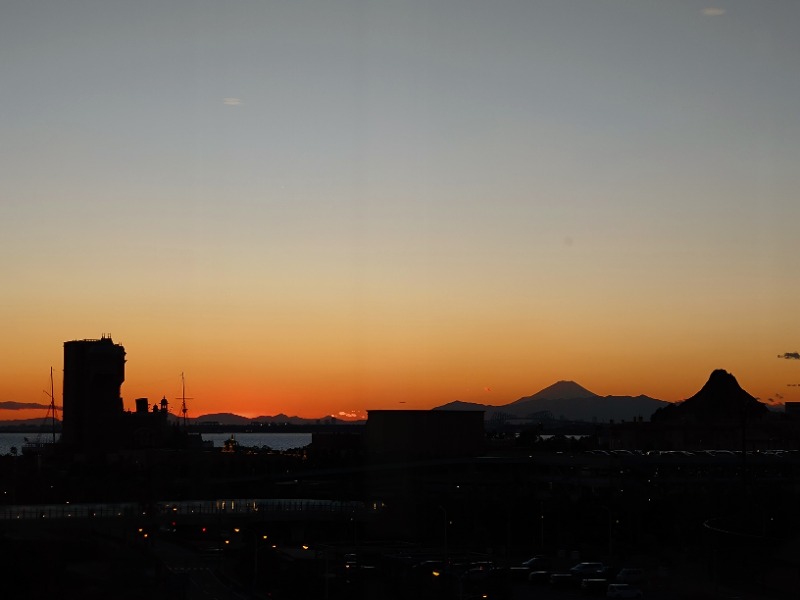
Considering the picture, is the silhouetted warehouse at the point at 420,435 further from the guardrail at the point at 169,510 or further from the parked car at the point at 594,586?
the parked car at the point at 594,586

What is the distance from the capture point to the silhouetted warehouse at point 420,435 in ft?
271

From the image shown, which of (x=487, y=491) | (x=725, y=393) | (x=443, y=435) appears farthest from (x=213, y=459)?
(x=725, y=393)

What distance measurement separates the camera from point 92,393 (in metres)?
108

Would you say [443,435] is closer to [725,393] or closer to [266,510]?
[266,510]

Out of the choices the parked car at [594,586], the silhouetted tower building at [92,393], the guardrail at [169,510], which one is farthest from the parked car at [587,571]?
the silhouetted tower building at [92,393]

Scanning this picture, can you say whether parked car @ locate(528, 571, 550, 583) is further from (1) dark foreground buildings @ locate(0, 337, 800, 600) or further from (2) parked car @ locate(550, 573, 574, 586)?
(1) dark foreground buildings @ locate(0, 337, 800, 600)

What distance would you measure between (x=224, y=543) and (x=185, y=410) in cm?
13172

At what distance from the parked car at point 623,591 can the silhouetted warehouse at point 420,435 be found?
49.0 m

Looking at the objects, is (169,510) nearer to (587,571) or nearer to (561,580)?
(561,580)

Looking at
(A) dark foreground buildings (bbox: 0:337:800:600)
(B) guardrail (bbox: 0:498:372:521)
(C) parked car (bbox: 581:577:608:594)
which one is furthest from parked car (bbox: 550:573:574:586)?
(B) guardrail (bbox: 0:498:372:521)

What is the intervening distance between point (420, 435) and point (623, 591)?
5122 cm

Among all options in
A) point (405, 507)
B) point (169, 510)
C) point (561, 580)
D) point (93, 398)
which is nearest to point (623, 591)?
point (561, 580)

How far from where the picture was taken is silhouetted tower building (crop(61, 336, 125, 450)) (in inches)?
4250

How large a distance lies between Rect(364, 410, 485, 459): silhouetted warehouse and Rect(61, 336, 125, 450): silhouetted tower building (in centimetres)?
3523
